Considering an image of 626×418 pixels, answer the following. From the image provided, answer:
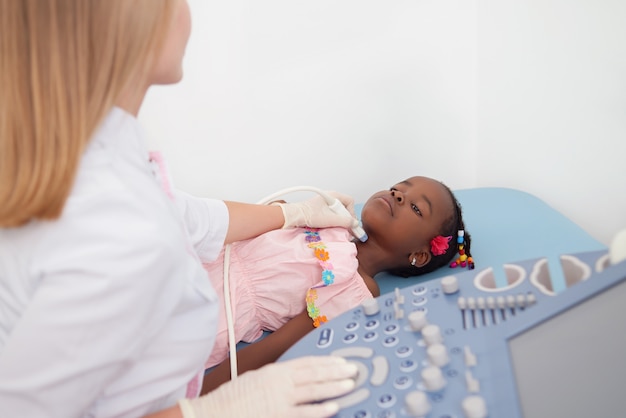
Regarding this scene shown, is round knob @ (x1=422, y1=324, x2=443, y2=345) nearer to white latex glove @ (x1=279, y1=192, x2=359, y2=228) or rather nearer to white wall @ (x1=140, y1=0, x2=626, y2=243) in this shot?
white latex glove @ (x1=279, y1=192, x2=359, y2=228)

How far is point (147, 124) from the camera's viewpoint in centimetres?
167

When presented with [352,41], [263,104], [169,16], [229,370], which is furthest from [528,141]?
[169,16]

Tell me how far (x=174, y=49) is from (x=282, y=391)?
1.61 feet

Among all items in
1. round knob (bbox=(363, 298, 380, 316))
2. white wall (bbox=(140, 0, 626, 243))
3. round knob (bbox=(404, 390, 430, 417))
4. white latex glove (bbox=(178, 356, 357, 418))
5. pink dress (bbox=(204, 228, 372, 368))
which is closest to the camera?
round knob (bbox=(404, 390, 430, 417))

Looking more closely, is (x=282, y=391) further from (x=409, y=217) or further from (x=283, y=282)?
(x=409, y=217)

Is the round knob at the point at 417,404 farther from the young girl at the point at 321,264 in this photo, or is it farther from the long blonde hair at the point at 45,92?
the young girl at the point at 321,264

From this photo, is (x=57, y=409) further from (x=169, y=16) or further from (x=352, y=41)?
(x=352, y=41)

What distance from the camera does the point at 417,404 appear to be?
631mm

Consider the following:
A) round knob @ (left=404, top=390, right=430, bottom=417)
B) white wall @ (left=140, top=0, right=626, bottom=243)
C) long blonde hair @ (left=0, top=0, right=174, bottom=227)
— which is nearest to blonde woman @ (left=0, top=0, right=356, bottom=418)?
long blonde hair @ (left=0, top=0, right=174, bottom=227)

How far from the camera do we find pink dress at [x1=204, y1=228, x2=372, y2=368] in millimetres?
1269

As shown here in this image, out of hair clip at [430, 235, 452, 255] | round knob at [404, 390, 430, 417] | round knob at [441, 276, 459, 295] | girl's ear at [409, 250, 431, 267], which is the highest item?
round knob at [441, 276, 459, 295]

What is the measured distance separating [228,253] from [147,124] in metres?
0.61

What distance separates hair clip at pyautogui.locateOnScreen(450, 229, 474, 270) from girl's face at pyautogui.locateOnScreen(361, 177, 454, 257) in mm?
57

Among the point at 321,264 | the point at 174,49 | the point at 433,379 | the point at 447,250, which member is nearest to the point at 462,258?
the point at 447,250
